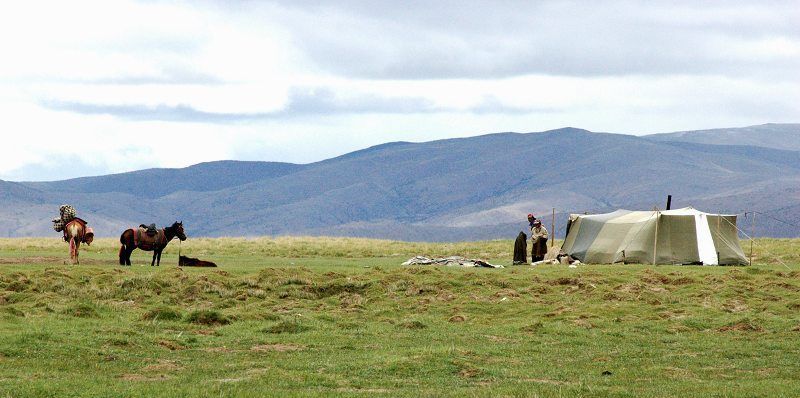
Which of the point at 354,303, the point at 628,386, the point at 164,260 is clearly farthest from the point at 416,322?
the point at 164,260

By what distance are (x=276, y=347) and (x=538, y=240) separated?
29.7 meters

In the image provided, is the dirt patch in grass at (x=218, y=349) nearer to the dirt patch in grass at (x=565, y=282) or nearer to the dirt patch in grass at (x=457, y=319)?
the dirt patch in grass at (x=457, y=319)

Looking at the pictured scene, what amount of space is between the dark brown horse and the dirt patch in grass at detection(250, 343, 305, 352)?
21.6 m

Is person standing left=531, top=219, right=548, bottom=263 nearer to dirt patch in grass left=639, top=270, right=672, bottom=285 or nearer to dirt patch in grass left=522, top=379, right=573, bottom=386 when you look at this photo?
dirt patch in grass left=639, top=270, right=672, bottom=285

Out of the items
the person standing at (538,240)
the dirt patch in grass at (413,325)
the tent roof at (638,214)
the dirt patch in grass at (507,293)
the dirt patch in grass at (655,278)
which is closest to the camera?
the dirt patch in grass at (413,325)

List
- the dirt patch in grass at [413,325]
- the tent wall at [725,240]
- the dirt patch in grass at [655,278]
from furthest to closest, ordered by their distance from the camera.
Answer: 1. the tent wall at [725,240]
2. the dirt patch in grass at [655,278]
3. the dirt patch in grass at [413,325]

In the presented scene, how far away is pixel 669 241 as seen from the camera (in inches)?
2221

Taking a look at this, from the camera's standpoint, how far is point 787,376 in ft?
73.7

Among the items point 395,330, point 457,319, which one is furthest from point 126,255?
point 395,330

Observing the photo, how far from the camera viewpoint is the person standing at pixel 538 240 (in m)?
54.7

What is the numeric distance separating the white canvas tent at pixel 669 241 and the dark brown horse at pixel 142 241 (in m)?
21.4

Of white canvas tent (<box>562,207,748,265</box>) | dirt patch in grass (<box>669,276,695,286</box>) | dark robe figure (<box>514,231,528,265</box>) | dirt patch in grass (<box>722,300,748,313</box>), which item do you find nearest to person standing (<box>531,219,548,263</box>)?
dark robe figure (<box>514,231,528,265</box>)

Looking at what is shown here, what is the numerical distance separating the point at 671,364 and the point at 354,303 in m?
15.0

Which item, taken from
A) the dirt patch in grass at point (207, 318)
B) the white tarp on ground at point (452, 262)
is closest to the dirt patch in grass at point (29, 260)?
the white tarp on ground at point (452, 262)
